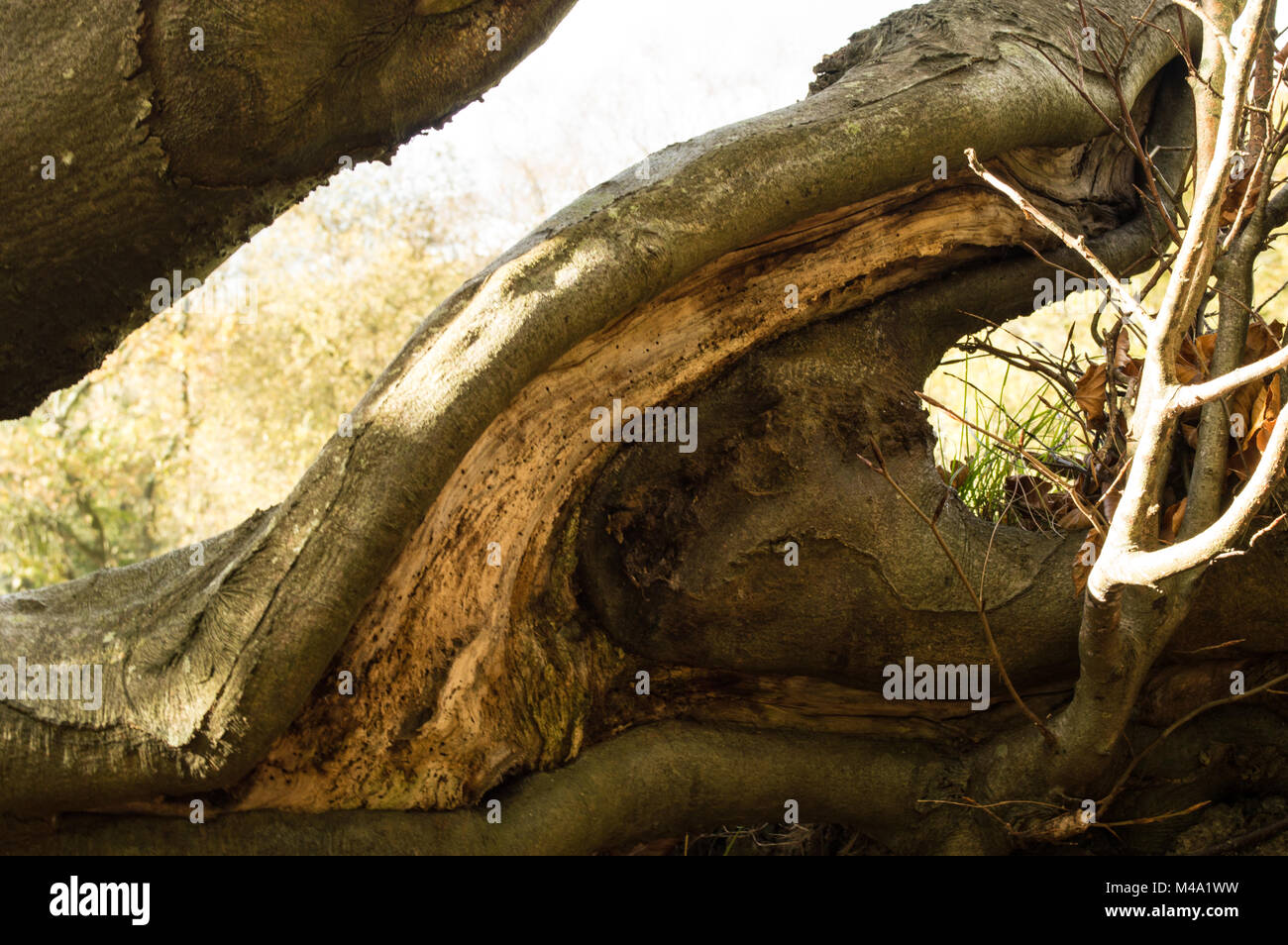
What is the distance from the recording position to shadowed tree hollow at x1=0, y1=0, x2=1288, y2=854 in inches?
108

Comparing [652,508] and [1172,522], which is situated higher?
[652,508]

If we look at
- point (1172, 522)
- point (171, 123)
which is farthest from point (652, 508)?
point (171, 123)

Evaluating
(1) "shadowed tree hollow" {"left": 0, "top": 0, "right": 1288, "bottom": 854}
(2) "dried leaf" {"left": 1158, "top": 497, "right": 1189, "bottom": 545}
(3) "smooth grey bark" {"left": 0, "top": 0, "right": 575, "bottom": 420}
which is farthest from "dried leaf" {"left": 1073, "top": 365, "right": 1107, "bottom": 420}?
(3) "smooth grey bark" {"left": 0, "top": 0, "right": 575, "bottom": 420}

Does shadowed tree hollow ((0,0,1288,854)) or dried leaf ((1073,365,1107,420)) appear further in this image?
dried leaf ((1073,365,1107,420))

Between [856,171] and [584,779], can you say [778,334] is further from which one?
[584,779]

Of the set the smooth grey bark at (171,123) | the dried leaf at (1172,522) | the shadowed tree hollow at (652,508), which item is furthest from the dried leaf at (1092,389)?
the smooth grey bark at (171,123)

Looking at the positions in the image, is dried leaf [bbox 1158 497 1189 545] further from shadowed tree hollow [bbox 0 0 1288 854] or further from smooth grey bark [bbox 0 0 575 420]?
smooth grey bark [bbox 0 0 575 420]

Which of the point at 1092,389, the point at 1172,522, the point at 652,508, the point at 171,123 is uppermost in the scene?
the point at 171,123

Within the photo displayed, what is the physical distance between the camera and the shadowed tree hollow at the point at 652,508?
8.98ft

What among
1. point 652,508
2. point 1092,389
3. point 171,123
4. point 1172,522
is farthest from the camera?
point 1092,389

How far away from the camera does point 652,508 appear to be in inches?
127

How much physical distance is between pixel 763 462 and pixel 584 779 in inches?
41.2

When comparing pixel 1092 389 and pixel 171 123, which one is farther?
pixel 1092 389

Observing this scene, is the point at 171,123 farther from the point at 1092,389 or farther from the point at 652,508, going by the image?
the point at 1092,389
